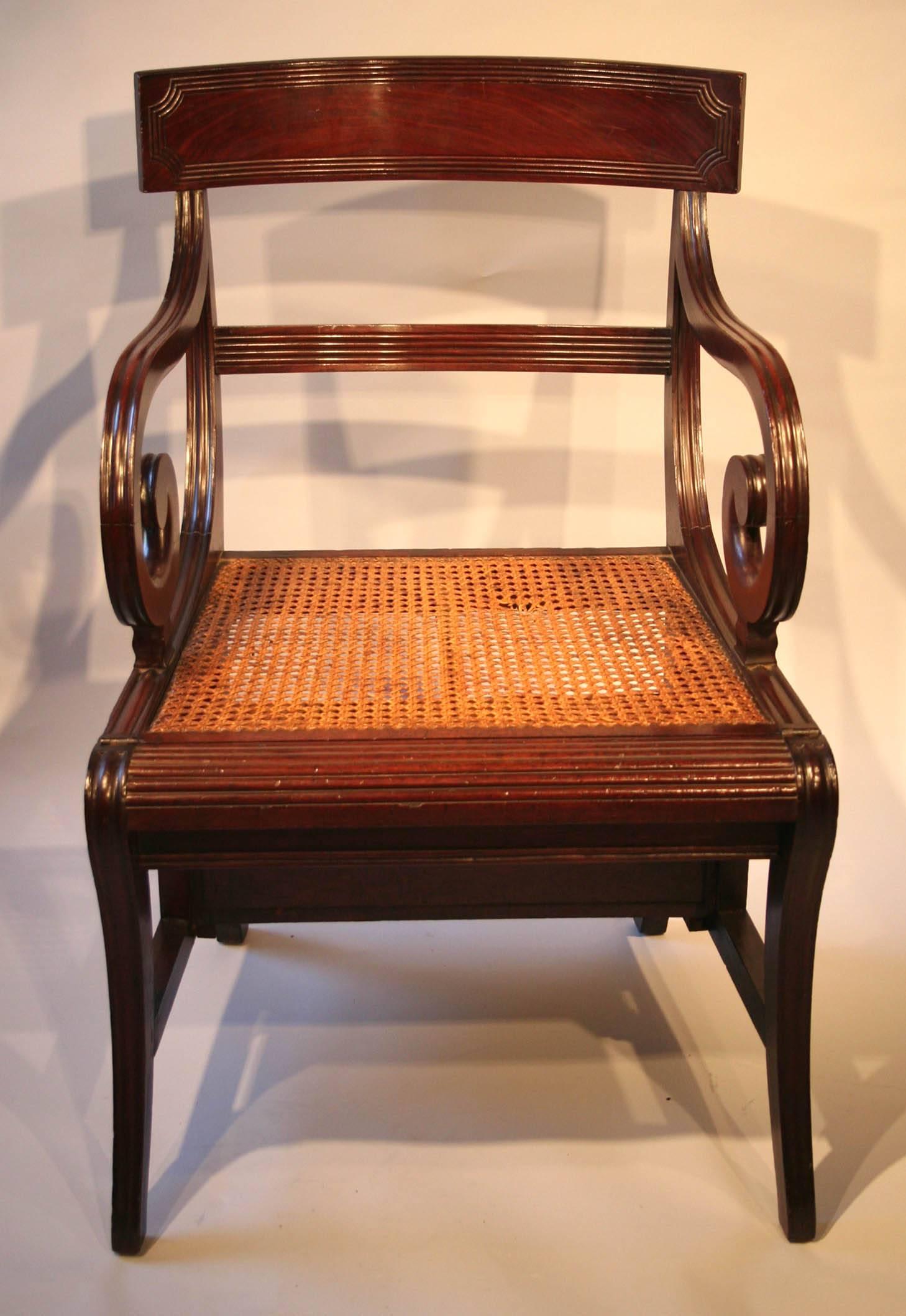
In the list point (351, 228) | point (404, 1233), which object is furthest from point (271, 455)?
point (404, 1233)

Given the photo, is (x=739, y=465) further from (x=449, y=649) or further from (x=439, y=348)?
(x=439, y=348)

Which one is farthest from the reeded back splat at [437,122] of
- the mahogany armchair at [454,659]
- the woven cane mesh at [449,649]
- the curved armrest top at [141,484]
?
the woven cane mesh at [449,649]

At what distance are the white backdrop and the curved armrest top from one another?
0.65m

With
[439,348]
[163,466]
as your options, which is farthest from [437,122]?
[163,466]

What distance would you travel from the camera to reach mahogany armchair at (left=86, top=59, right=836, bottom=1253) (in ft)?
4.13

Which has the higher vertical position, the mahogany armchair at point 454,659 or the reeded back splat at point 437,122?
the reeded back splat at point 437,122

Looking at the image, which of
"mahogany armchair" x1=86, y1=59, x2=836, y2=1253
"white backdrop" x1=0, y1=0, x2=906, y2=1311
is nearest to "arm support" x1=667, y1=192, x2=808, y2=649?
"mahogany armchair" x1=86, y1=59, x2=836, y2=1253

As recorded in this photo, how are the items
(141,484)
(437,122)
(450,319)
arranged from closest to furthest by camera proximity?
1. (141,484)
2. (437,122)
3. (450,319)

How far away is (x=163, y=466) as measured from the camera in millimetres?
1426

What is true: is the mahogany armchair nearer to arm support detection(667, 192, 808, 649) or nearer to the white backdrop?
arm support detection(667, 192, 808, 649)

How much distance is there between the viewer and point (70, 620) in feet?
7.78

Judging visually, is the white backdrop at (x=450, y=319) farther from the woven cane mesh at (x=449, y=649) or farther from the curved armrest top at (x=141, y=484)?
the curved armrest top at (x=141, y=484)

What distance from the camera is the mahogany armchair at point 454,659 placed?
1259 mm

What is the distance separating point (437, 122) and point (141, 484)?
0.59m
